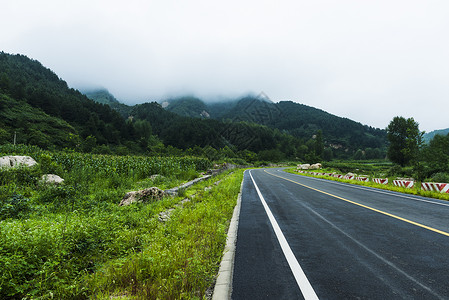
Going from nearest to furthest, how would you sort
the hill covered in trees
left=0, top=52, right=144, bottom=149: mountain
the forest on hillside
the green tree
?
the green tree → left=0, top=52, right=144, bottom=149: mountain → the forest on hillside → the hill covered in trees

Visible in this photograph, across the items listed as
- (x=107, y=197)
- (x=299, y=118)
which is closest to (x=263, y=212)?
(x=107, y=197)

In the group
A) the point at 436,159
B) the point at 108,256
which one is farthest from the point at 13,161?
the point at 436,159

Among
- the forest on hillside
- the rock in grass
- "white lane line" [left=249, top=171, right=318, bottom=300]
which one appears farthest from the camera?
the forest on hillside

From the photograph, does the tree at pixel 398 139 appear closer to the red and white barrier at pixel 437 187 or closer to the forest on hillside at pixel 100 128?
the forest on hillside at pixel 100 128

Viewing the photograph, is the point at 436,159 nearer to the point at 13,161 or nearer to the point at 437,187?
the point at 437,187

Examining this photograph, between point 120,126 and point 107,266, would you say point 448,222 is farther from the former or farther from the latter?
point 120,126

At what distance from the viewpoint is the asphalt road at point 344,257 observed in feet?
8.50

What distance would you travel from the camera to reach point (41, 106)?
9025 cm

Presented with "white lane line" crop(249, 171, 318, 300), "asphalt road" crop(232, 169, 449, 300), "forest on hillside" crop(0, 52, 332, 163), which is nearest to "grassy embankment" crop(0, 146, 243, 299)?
"asphalt road" crop(232, 169, 449, 300)

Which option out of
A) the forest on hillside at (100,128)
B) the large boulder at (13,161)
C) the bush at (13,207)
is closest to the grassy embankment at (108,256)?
the bush at (13,207)

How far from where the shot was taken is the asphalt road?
2.59 metres

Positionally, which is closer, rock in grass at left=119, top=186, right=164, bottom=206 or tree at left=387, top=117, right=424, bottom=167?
rock in grass at left=119, top=186, right=164, bottom=206

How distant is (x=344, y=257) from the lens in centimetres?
353

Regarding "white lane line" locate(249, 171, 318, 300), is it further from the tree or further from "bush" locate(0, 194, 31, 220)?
the tree
